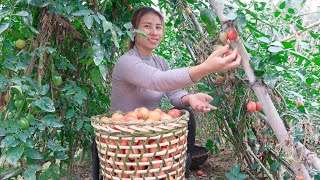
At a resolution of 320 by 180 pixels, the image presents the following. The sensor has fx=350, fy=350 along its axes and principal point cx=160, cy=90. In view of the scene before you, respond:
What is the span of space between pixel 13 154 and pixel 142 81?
56 centimetres

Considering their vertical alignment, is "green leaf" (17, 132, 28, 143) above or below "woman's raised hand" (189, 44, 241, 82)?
below

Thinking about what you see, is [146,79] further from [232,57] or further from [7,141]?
[7,141]

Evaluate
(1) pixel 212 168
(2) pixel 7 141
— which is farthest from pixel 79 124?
(1) pixel 212 168

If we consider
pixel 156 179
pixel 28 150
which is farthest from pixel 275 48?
pixel 28 150

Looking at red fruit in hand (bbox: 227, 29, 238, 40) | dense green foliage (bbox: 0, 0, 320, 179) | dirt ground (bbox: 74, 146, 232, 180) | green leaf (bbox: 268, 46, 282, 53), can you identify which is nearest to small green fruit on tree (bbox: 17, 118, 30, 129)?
dense green foliage (bbox: 0, 0, 320, 179)

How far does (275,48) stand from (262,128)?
25.8 inches

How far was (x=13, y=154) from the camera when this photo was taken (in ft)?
4.08

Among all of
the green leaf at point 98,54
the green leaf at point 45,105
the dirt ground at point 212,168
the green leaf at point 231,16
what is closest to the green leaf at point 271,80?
the green leaf at point 231,16

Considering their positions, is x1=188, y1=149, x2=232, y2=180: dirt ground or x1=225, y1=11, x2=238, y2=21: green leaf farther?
x1=188, y1=149, x2=232, y2=180: dirt ground

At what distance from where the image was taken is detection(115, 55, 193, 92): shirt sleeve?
4.36 feet

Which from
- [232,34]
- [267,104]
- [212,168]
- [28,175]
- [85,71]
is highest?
[85,71]

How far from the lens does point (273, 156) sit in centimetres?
186

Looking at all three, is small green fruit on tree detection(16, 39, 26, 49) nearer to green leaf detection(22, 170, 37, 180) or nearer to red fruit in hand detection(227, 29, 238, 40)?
green leaf detection(22, 170, 37, 180)

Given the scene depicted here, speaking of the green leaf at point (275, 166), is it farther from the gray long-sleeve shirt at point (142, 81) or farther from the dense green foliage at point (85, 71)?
the gray long-sleeve shirt at point (142, 81)
